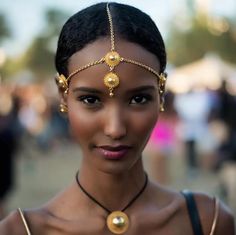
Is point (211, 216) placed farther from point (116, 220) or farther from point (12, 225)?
point (12, 225)

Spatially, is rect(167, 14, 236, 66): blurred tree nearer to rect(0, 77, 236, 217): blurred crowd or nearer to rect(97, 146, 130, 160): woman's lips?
rect(0, 77, 236, 217): blurred crowd

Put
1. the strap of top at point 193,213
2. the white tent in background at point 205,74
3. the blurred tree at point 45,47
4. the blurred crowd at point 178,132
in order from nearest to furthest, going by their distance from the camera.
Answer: the strap of top at point 193,213 → the blurred crowd at point 178,132 → the white tent in background at point 205,74 → the blurred tree at point 45,47

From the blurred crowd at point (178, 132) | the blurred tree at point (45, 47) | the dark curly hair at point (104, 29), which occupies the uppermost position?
the blurred tree at point (45, 47)

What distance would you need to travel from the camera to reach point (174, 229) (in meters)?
2.29

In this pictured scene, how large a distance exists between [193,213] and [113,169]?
1.48 ft

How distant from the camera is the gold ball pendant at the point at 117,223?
2209mm

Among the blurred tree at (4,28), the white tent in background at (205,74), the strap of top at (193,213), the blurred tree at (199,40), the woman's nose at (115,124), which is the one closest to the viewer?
the woman's nose at (115,124)

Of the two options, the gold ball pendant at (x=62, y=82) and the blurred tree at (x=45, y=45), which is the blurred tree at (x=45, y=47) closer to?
the blurred tree at (x=45, y=45)

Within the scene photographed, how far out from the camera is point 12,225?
217 cm

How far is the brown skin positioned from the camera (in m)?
2.04

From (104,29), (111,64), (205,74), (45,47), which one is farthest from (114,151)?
(45,47)

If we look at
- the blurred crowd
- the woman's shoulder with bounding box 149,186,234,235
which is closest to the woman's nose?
the woman's shoulder with bounding box 149,186,234,235

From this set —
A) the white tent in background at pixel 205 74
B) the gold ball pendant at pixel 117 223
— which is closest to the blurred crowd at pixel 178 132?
the gold ball pendant at pixel 117 223

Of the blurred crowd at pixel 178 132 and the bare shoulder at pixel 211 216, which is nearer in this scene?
the bare shoulder at pixel 211 216
